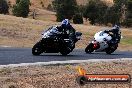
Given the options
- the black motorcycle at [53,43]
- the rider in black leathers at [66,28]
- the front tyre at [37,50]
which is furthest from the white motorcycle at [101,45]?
the front tyre at [37,50]

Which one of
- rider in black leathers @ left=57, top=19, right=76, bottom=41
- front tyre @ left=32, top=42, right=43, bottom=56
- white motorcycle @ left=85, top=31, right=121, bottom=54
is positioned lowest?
white motorcycle @ left=85, top=31, right=121, bottom=54

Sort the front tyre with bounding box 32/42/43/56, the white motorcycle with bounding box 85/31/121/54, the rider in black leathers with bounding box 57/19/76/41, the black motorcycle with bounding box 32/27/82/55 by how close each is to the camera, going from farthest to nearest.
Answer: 1. the white motorcycle with bounding box 85/31/121/54
2. the rider in black leathers with bounding box 57/19/76/41
3. the black motorcycle with bounding box 32/27/82/55
4. the front tyre with bounding box 32/42/43/56

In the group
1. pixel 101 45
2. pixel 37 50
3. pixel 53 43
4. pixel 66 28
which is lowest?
pixel 101 45

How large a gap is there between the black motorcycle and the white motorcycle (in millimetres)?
2808

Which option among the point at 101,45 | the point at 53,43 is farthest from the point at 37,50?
the point at 101,45

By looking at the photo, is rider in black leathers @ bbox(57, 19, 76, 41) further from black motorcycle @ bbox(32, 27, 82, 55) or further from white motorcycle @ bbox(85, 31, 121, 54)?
white motorcycle @ bbox(85, 31, 121, 54)

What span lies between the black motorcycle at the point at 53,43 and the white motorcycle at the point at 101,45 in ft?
9.21

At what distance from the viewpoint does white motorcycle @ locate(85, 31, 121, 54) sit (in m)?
25.2

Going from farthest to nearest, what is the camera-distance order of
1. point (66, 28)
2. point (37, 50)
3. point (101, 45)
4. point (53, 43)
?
1. point (101, 45)
2. point (66, 28)
3. point (53, 43)
4. point (37, 50)

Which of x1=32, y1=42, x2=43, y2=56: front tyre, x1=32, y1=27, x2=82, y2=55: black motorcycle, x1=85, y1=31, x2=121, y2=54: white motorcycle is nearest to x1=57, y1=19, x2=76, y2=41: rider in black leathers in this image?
x1=32, y1=27, x2=82, y2=55: black motorcycle

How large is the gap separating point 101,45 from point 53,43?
4.47 m

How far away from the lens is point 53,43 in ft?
72.0

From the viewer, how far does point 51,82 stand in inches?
500

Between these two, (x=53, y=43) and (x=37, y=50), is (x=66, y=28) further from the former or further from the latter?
(x=37, y=50)
